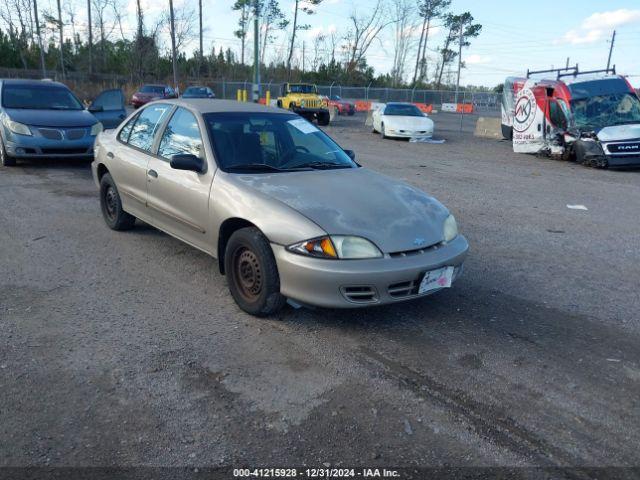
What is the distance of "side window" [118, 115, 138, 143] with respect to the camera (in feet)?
19.0

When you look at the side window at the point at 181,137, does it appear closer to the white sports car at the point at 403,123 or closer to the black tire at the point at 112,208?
the black tire at the point at 112,208

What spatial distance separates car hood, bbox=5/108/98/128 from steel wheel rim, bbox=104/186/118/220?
460cm

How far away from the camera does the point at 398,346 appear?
146 inches

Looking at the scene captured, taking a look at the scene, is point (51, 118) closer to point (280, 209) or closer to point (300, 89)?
point (280, 209)

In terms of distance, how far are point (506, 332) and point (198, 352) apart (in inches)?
87.6

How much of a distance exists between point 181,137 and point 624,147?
472 inches

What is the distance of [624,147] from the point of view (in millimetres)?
13117

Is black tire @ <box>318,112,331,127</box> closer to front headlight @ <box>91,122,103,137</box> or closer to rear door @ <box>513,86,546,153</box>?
rear door @ <box>513,86,546,153</box>

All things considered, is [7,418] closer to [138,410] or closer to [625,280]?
[138,410]

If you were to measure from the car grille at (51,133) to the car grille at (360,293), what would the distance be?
834 cm

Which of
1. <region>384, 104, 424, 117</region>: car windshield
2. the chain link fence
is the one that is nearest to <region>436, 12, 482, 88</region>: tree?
the chain link fence

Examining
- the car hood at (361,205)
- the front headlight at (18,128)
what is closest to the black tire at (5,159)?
the front headlight at (18,128)

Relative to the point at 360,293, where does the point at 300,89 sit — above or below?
above

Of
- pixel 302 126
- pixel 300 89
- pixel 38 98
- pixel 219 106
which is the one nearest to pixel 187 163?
pixel 219 106
